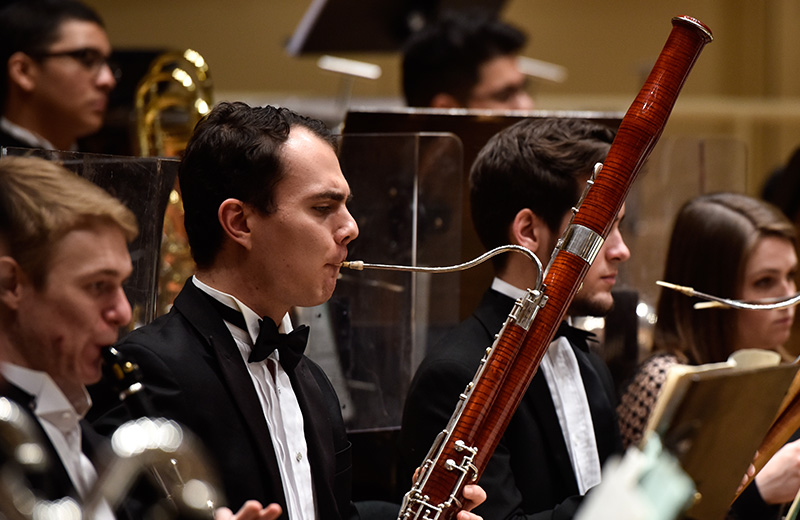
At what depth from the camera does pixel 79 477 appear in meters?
1.02

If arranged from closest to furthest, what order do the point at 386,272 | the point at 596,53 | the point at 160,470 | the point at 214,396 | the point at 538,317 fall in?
the point at 160,470 < the point at 214,396 < the point at 538,317 < the point at 386,272 < the point at 596,53

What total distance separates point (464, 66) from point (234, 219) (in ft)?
6.98

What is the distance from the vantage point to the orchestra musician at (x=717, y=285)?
2129 mm

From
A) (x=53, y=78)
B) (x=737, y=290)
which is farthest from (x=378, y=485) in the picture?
(x=53, y=78)

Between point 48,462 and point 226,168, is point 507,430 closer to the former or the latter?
point 226,168

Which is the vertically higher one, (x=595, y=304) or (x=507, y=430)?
(x=595, y=304)

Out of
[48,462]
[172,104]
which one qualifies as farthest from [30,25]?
[48,462]

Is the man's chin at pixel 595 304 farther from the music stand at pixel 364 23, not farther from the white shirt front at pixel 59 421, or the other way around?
the music stand at pixel 364 23

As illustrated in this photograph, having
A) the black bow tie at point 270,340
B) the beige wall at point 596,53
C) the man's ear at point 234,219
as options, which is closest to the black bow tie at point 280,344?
the black bow tie at point 270,340

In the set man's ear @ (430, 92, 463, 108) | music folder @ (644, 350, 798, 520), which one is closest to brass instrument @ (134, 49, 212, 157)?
man's ear @ (430, 92, 463, 108)

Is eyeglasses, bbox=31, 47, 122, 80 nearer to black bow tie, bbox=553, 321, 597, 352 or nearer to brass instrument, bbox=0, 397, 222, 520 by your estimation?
black bow tie, bbox=553, 321, 597, 352

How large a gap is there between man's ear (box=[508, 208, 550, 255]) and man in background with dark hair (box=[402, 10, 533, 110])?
1.60 m

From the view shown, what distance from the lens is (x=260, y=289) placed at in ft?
4.81

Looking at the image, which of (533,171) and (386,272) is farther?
(386,272)
